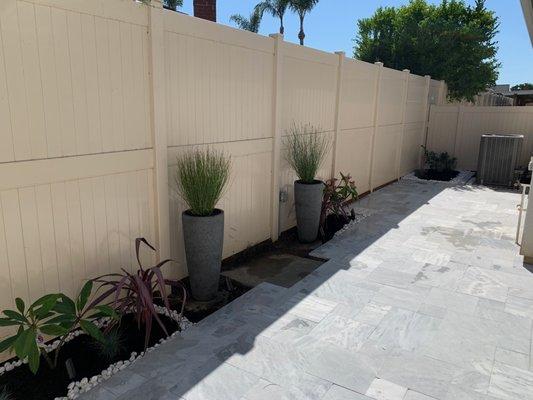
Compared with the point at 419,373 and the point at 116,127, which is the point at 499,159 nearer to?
the point at 419,373

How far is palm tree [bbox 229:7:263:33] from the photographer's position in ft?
79.9

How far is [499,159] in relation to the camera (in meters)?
8.87

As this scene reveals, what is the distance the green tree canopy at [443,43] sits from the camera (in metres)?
12.4

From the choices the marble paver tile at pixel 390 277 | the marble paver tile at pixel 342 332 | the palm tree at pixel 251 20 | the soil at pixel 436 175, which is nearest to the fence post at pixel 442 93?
the soil at pixel 436 175

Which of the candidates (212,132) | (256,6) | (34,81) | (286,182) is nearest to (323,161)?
(286,182)

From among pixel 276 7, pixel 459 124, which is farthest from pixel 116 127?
pixel 276 7

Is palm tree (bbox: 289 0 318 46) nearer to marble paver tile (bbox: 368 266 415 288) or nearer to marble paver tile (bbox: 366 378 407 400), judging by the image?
marble paver tile (bbox: 368 266 415 288)

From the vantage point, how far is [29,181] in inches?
97.9

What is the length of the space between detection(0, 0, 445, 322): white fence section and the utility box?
5.84m

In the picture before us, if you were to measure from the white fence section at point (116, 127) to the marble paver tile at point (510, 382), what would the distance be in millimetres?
2544

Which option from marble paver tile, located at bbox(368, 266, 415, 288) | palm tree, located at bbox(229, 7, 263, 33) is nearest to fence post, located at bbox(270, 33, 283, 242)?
marble paver tile, located at bbox(368, 266, 415, 288)

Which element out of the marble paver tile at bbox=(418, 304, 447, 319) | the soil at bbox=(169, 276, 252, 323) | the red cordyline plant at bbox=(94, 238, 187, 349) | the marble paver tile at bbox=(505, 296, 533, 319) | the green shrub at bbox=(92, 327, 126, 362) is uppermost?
the red cordyline plant at bbox=(94, 238, 187, 349)

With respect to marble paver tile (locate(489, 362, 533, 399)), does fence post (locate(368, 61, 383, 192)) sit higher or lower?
higher

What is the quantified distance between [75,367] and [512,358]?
9.09 ft
